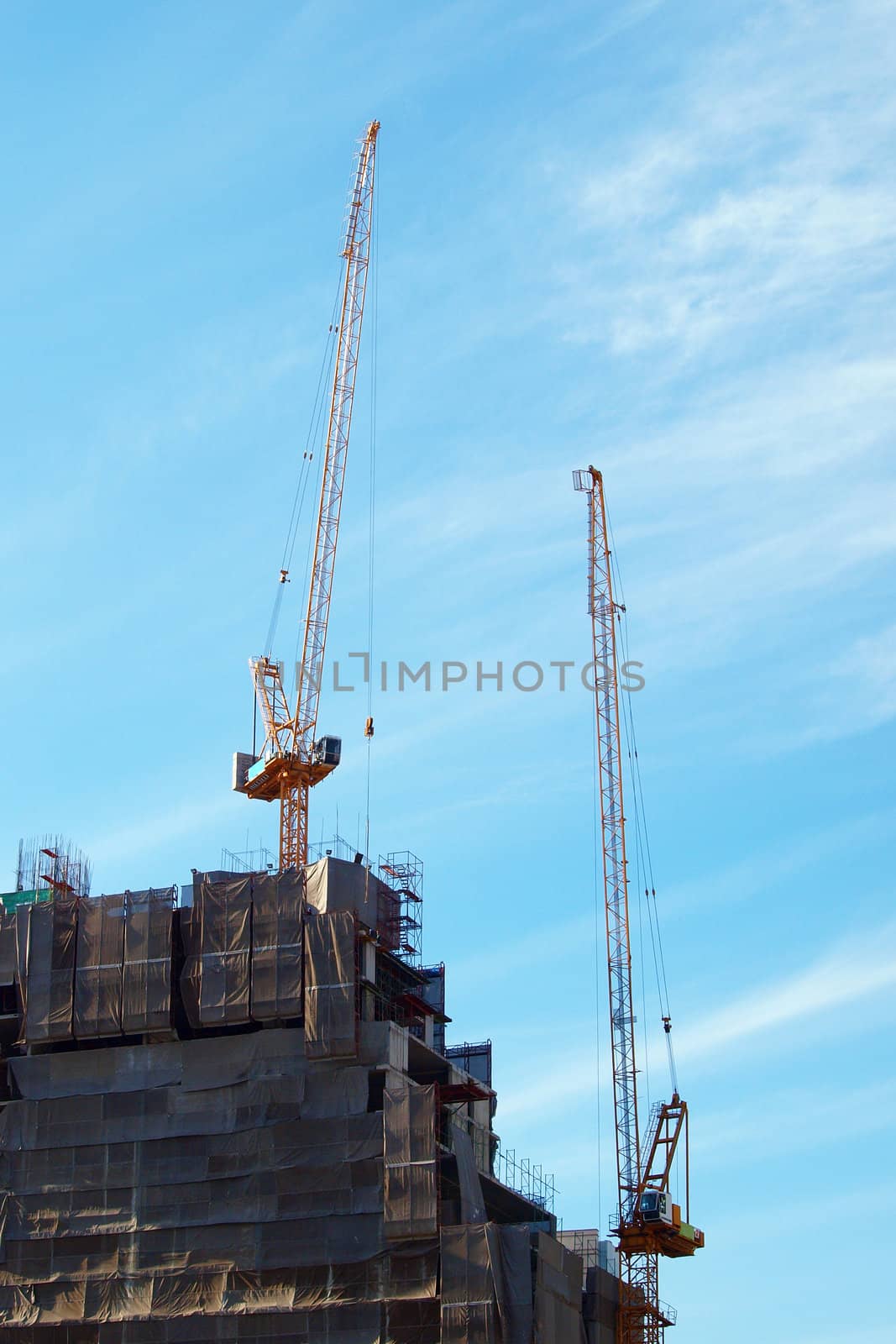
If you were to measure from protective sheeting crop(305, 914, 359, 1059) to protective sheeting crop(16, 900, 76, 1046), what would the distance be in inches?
634

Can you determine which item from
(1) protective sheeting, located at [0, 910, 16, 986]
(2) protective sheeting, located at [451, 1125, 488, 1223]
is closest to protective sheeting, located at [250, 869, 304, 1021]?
(2) protective sheeting, located at [451, 1125, 488, 1223]

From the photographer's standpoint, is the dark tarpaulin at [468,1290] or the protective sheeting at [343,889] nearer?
the dark tarpaulin at [468,1290]

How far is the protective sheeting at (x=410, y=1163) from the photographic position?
11599 cm

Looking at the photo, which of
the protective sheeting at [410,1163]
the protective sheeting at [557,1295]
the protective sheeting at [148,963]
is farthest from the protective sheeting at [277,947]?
the protective sheeting at [557,1295]

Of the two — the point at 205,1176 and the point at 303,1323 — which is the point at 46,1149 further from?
the point at 303,1323

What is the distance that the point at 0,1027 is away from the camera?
132m

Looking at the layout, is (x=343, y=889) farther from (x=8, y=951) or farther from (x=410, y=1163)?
(x=8, y=951)

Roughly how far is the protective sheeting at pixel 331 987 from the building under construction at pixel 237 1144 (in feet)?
0.43

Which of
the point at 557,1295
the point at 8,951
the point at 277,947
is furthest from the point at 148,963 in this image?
the point at 557,1295

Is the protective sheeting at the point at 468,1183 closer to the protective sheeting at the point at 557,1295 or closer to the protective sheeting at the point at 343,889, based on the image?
the protective sheeting at the point at 557,1295

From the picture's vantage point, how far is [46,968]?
128750mm

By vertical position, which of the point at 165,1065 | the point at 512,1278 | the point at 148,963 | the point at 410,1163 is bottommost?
the point at 512,1278

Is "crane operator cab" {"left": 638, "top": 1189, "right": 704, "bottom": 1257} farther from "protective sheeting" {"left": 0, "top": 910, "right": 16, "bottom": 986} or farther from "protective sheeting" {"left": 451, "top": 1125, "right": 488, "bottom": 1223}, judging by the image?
"protective sheeting" {"left": 0, "top": 910, "right": 16, "bottom": 986}

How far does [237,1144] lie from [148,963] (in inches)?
503
